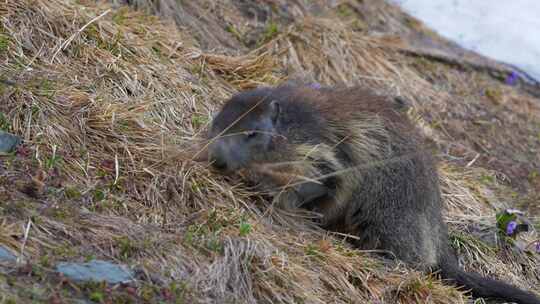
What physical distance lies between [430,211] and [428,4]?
7.18 metres

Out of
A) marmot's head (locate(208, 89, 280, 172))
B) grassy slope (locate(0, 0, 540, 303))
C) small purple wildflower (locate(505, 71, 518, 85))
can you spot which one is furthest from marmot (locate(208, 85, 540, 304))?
small purple wildflower (locate(505, 71, 518, 85))

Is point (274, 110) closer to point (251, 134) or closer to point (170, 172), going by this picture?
point (251, 134)

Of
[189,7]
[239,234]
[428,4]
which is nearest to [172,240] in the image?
[239,234]

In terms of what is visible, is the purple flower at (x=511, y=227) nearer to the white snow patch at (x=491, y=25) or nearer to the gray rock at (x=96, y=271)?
the gray rock at (x=96, y=271)

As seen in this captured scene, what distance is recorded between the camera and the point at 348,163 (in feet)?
20.1

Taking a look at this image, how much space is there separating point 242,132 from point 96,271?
1.63m

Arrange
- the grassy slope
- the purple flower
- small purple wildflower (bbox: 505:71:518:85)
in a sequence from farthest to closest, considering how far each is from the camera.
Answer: small purple wildflower (bbox: 505:71:518:85) < the purple flower < the grassy slope

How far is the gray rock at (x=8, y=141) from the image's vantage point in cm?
544

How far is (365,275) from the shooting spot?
5.74 m

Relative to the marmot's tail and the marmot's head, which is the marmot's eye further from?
the marmot's tail

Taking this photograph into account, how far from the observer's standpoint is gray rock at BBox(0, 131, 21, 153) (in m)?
5.44

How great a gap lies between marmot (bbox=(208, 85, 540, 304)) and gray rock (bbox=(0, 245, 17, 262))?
172cm

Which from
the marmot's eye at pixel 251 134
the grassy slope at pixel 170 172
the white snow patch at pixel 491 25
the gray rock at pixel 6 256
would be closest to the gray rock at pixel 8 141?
the grassy slope at pixel 170 172

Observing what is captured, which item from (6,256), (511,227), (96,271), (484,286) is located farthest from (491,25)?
(6,256)
